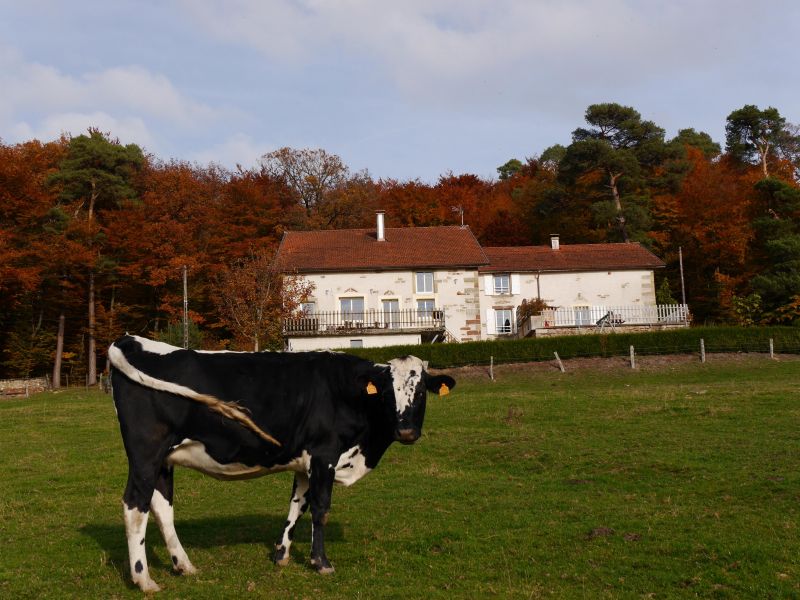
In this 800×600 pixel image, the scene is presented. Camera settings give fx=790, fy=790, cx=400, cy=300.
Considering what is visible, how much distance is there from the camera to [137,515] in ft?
27.2

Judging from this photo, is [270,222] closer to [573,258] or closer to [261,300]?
[261,300]

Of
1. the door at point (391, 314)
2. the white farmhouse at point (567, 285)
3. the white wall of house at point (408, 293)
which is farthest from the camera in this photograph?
the white farmhouse at point (567, 285)

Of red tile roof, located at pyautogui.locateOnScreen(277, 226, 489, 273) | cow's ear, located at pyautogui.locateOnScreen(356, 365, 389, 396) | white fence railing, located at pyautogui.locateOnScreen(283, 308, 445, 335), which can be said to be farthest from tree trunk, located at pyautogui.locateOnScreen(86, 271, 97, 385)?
cow's ear, located at pyautogui.locateOnScreen(356, 365, 389, 396)

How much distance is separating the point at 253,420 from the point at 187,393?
2.53ft

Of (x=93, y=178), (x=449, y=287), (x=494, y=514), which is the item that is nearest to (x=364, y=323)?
(x=449, y=287)

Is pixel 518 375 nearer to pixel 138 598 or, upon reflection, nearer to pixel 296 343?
pixel 296 343

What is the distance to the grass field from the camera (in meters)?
8.26

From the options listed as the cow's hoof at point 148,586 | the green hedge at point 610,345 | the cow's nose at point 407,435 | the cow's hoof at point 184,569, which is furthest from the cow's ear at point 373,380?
the green hedge at point 610,345

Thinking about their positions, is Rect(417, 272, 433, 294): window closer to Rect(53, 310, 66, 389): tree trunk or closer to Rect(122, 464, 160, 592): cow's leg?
Rect(53, 310, 66, 389): tree trunk

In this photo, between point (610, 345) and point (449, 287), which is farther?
point (449, 287)

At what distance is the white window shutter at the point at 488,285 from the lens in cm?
5297

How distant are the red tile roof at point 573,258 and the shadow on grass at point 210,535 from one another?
4061cm

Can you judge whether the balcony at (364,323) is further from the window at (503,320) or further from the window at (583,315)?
the window at (583,315)

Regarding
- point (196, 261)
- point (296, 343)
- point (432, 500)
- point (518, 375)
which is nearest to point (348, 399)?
point (432, 500)
